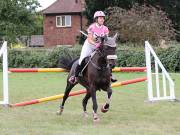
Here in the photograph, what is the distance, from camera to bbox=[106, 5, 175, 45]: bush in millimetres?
40656

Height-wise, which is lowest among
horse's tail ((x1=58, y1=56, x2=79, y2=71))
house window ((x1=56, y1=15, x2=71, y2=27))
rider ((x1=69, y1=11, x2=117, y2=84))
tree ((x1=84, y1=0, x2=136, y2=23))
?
horse's tail ((x1=58, y1=56, x2=79, y2=71))

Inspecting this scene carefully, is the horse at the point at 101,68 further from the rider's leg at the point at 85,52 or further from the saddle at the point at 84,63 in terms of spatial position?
the rider's leg at the point at 85,52

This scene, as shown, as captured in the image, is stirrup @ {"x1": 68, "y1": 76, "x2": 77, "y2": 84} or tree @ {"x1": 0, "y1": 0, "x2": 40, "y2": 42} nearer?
stirrup @ {"x1": 68, "y1": 76, "x2": 77, "y2": 84}

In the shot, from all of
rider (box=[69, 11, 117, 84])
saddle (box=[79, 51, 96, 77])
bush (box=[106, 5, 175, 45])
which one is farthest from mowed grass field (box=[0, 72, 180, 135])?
bush (box=[106, 5, 175, 45])

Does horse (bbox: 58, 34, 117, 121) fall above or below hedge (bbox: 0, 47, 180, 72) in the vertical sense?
above

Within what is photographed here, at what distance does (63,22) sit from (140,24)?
2350 cm

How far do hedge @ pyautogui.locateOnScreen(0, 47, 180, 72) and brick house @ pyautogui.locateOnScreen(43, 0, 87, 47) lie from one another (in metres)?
25.4

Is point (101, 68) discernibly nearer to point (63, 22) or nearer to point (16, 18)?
point (16, 18)

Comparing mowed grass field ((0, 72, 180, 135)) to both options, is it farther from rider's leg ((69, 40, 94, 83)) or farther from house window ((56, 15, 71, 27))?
house window ((56, 15, 71, 27))

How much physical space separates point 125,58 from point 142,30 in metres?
8.62

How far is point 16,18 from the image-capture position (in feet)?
195

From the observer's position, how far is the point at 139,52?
3278cm

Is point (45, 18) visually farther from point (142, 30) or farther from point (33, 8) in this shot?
point (142, 30)

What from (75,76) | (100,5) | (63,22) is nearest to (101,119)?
(75,76)
